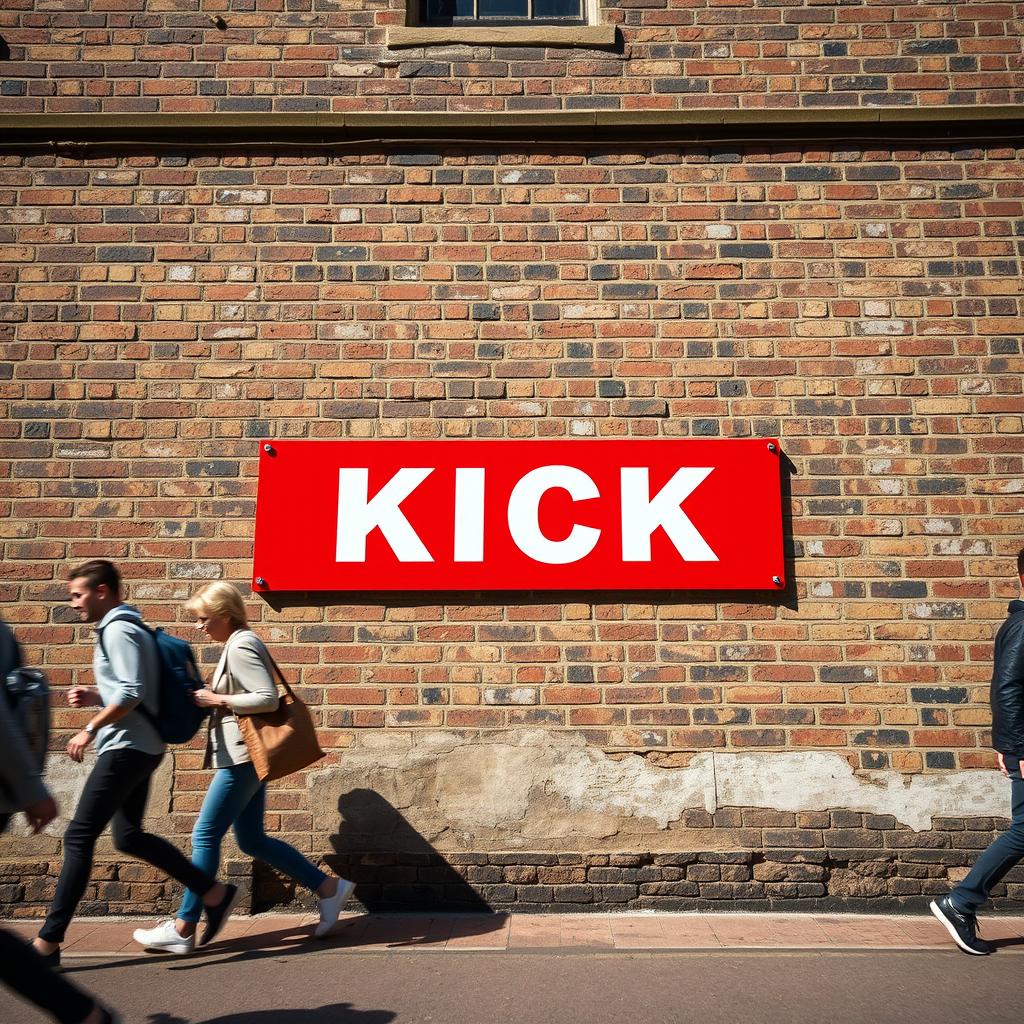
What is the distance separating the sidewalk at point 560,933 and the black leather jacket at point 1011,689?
3.12 ft

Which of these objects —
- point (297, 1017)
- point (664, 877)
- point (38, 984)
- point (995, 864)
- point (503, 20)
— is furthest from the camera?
point (503, 20)

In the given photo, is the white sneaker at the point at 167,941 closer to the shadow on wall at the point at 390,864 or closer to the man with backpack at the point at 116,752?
the man with backpack at the point at 116,752

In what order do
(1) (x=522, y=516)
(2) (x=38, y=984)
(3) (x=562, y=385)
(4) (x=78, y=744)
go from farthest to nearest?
(3) (x=562, y=385) < (1) (x=522, y=516) < (4) (x=78, y=744) < (2) (x=38, y=984)

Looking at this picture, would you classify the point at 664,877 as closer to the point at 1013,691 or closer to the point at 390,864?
the point at 390,864

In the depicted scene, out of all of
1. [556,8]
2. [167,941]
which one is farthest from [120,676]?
[556,8]

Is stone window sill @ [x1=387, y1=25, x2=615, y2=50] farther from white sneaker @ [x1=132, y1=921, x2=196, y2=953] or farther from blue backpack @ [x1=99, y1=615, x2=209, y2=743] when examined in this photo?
white sneaker @ [x1=132, y1=921, x2=196, y2=953]

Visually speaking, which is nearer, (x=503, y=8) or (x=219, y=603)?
(x=219, y=603)

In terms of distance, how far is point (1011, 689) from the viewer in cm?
402

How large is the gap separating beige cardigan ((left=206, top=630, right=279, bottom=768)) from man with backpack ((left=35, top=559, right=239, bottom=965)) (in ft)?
0.81

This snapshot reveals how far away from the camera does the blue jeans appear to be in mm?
4102

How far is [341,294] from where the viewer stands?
16.7ft

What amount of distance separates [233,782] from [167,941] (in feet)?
2.45

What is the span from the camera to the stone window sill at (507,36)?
524cm

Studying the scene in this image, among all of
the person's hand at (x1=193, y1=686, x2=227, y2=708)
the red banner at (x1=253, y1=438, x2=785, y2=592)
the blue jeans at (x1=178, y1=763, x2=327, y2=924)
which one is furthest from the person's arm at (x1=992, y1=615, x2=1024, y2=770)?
the person's hand at (x1=193, y1=686, x2=227, y2=708)
